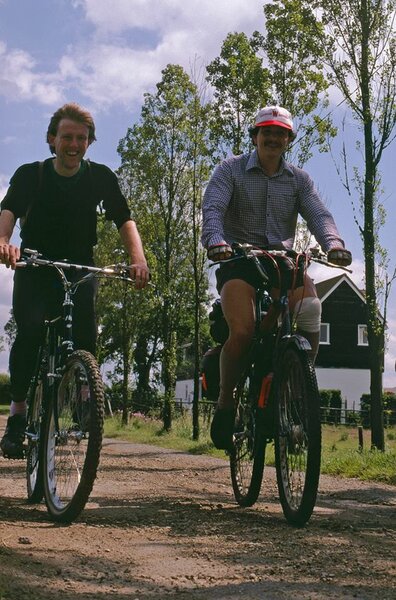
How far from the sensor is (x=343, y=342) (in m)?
59.1

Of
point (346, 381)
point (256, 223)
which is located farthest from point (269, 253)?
point (346, 381)

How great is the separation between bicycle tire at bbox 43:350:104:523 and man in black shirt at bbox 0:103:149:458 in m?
0.40

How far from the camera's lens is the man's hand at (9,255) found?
186 inches

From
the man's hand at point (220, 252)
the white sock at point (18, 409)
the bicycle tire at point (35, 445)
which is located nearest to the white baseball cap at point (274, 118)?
the man's hand at point (220, 252)

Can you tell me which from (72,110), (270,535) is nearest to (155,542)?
(270,535)

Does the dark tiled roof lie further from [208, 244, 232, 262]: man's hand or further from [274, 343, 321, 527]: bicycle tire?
[274, 343, 321, 527]: bicycle tire

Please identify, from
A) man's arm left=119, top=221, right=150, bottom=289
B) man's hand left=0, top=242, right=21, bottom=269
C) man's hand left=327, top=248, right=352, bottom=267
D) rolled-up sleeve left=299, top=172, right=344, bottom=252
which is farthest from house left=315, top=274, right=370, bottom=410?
man's hand left=0, top=242, right=21, bottom=269

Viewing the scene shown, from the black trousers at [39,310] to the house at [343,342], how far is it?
173 ft

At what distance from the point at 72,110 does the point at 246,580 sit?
3.04 metres

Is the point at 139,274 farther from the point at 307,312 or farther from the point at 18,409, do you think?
the point at 18,409

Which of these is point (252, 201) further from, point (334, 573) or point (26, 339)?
point (334, 573)

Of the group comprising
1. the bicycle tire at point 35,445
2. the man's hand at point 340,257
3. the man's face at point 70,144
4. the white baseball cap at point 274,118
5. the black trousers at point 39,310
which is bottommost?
the bicycle tire at point 35,445

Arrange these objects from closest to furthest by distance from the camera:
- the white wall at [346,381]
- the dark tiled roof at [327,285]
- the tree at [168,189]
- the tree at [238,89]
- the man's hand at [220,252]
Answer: the man's hand at [220,252] → the tree at [238,89] → the tree at [168,189] → the white wall at [346,381] → the dark tiled roof at [327,285]

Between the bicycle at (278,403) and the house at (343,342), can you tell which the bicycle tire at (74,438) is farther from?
the house at (343,342)
